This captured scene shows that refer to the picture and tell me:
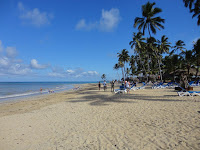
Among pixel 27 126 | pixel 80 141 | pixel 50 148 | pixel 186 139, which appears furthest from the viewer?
pixel 27 126

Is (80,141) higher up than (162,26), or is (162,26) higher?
(162,26)

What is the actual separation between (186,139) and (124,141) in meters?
1.70

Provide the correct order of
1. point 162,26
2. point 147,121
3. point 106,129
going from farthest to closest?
point 162,26 → point 147,121 → point 106,129

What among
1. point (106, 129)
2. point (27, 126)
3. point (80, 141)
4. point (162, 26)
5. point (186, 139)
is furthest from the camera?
point (162, 26)

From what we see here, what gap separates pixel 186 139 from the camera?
10.9 feet

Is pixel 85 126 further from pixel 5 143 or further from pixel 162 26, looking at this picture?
pixel 162 26

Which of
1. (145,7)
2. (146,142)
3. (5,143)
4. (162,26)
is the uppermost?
(145,7)

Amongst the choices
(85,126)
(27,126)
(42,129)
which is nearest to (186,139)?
(85,126)

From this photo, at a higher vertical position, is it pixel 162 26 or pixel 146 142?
pixel 162 26

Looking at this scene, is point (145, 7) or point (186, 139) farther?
point (145, 7)

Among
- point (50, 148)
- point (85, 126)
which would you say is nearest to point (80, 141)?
point (50, 148)

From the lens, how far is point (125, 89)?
49.7 feet

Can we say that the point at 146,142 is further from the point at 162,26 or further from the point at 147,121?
the point at 162,26

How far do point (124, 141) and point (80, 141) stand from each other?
1373 millimetres
